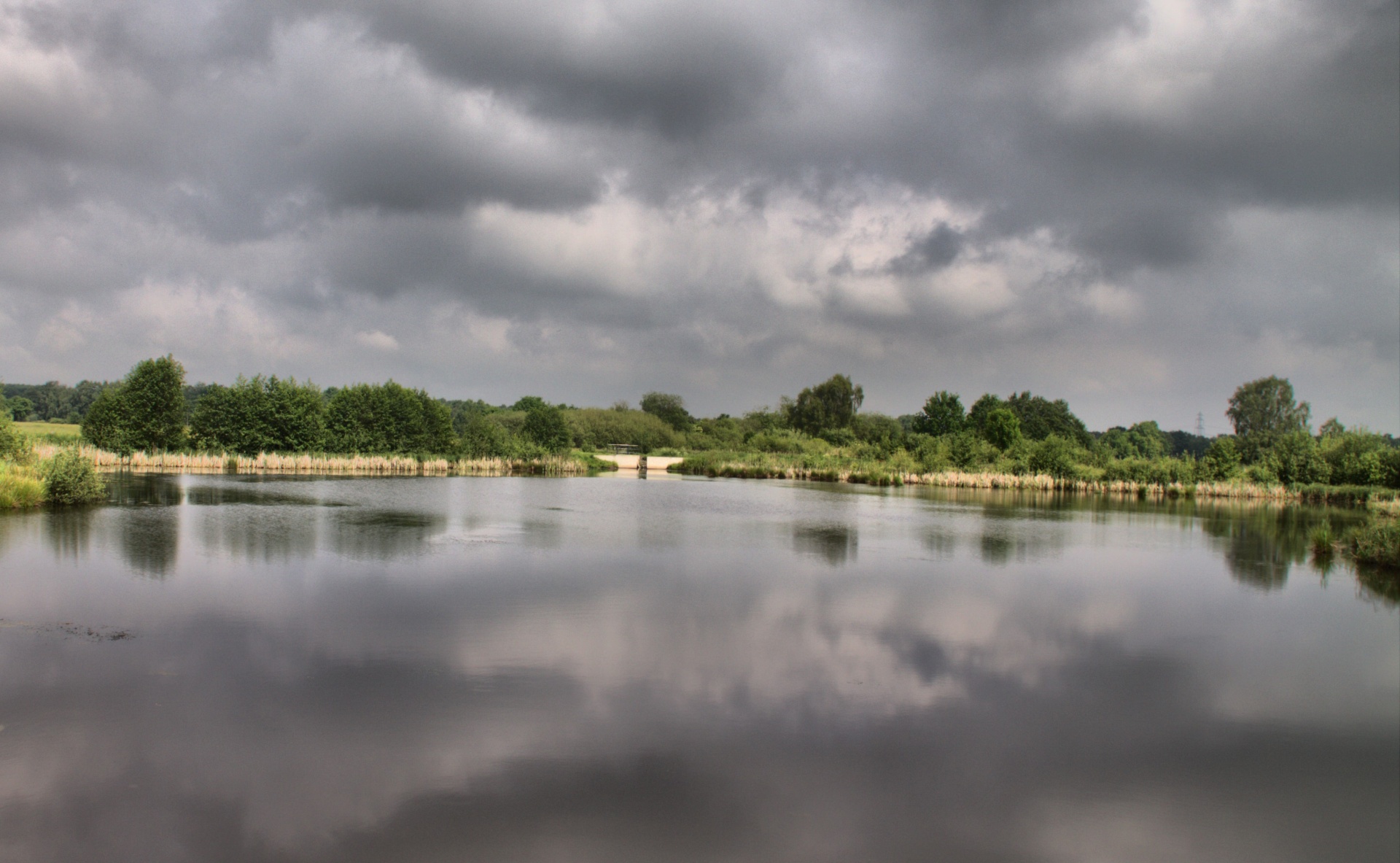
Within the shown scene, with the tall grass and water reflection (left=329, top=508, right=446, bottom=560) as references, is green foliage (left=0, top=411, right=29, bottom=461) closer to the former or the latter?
the tall grass

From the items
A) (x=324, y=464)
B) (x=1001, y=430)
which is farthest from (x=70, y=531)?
(x=1001, y=430)

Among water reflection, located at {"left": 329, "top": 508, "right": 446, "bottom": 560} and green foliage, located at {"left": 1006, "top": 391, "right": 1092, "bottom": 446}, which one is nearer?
water reflection, located at {"left": 329, "top": 508, "right": 446, "bottom": 560}

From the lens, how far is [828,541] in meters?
17.8

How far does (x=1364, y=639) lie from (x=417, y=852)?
12.1 meters

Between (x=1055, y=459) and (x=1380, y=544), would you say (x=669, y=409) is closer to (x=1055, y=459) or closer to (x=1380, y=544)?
(x=1055, y=459)

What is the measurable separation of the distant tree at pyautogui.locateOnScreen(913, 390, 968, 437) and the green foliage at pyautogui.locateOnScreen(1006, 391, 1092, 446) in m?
9.13

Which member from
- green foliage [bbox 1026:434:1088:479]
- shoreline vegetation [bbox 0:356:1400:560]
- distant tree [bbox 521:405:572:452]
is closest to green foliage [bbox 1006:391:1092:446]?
shoreline vegetation [bbox 0:356:1400:560]

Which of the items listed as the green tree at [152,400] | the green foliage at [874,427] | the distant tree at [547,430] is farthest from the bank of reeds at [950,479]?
the green tree at [152,400]

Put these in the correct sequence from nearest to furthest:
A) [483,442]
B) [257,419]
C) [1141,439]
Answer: [257,419] → [483,442] → [1141,439]

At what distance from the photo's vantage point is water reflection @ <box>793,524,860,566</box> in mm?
15586

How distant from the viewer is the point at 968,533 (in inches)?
803

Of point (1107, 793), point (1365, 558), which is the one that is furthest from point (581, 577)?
point (1365, 558)

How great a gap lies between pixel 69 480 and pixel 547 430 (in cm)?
3302

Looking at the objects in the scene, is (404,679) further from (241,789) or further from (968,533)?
(968,533)
